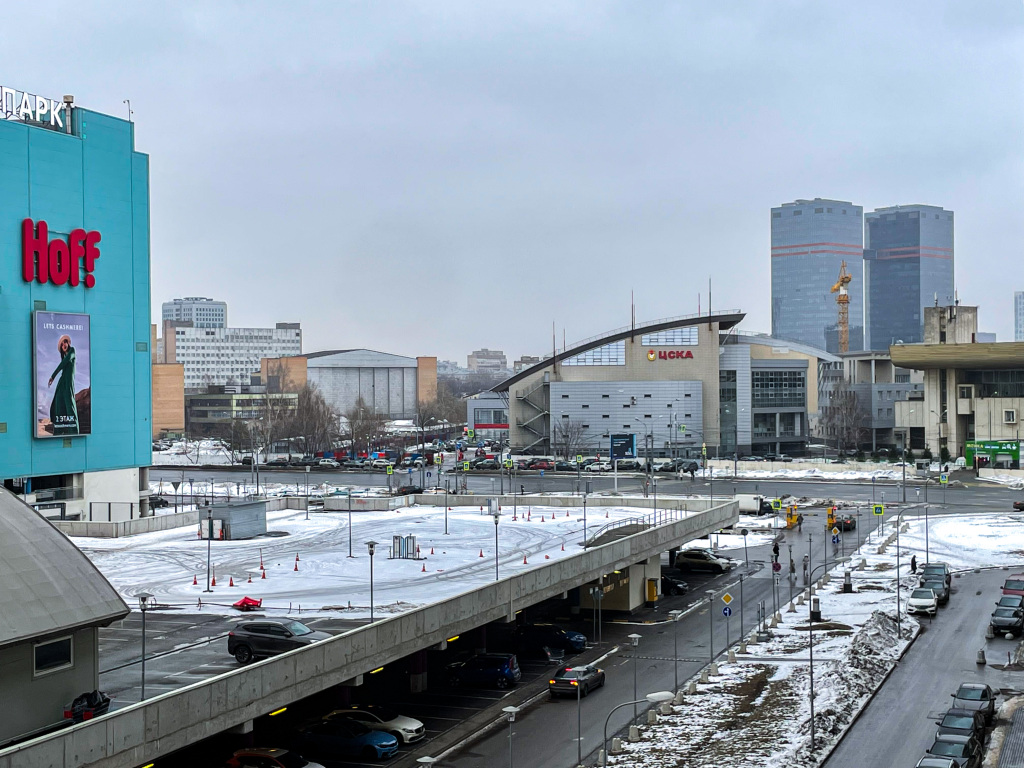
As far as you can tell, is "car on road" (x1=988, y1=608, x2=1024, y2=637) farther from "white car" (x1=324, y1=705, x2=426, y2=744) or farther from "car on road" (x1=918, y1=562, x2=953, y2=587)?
"white car" (x1=324, y1=705, x2=426, y2=744)

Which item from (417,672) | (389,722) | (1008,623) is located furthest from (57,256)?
(1008,623)

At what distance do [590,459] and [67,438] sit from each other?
59124mm

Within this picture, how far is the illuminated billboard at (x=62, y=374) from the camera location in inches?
2530

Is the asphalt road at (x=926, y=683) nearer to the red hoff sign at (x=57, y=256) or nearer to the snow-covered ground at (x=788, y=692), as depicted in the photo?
the snow-covered ground at (x=788, y=692)

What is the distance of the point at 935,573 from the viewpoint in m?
49.9

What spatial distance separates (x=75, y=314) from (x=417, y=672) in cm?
4195

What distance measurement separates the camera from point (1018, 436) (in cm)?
10606

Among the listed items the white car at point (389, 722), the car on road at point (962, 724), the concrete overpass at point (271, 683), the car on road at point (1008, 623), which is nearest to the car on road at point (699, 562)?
the car on road at point (1008, 623)

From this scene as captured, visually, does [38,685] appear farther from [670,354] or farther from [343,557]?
[670,354]

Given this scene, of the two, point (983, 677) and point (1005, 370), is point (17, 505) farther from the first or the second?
point (1005, 370)

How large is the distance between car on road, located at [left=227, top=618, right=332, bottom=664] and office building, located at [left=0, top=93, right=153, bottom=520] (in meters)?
41.7

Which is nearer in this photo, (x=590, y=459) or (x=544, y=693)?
(x=544, y=693)

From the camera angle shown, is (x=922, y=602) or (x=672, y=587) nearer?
(x=922, y=602)

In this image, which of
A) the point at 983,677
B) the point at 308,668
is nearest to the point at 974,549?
the point at 983,677
